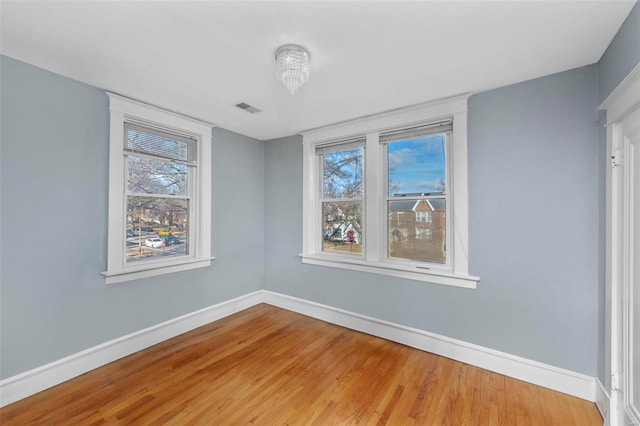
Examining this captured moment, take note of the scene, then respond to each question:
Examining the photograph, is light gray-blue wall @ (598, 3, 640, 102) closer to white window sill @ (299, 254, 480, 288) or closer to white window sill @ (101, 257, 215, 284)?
white window sill @ (299, 254, 480, 288)

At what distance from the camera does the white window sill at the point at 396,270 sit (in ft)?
7.87

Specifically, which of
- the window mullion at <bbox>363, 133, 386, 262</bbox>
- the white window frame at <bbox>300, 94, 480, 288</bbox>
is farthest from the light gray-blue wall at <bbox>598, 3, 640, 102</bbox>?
the window mullion at <bbox>363, 133, 386, 262</bbox>

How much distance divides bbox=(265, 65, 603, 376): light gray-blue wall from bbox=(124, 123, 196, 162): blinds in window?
2.94m

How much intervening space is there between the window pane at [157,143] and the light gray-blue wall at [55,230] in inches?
9.2

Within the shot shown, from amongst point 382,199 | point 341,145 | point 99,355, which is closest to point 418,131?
point 382,199

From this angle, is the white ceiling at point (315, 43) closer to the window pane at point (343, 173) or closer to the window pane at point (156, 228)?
the window pane at point (343, 173)

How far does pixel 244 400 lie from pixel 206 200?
2144 mm

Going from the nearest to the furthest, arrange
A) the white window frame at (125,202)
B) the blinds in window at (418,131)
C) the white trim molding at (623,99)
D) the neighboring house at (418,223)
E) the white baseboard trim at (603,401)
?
the white trim molding at (623,99) → the white baseboard trim at (603,401) → the white window frame at (125,202) → the blinds in window at (418,131) → the neighboring house at (418,223)

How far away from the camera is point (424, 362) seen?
7.85ft

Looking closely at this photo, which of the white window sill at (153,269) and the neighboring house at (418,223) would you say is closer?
the white window sill at (153,269)

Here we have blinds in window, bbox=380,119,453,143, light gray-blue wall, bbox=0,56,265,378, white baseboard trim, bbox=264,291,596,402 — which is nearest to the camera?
light gray-blue wall, bbox=0,56,265,378

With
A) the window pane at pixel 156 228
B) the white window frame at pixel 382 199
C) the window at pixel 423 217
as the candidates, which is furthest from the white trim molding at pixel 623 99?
the window pane at pixel 156 228

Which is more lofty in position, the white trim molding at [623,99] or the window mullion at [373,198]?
the white trim molding at [623,99]

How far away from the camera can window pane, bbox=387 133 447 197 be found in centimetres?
264
